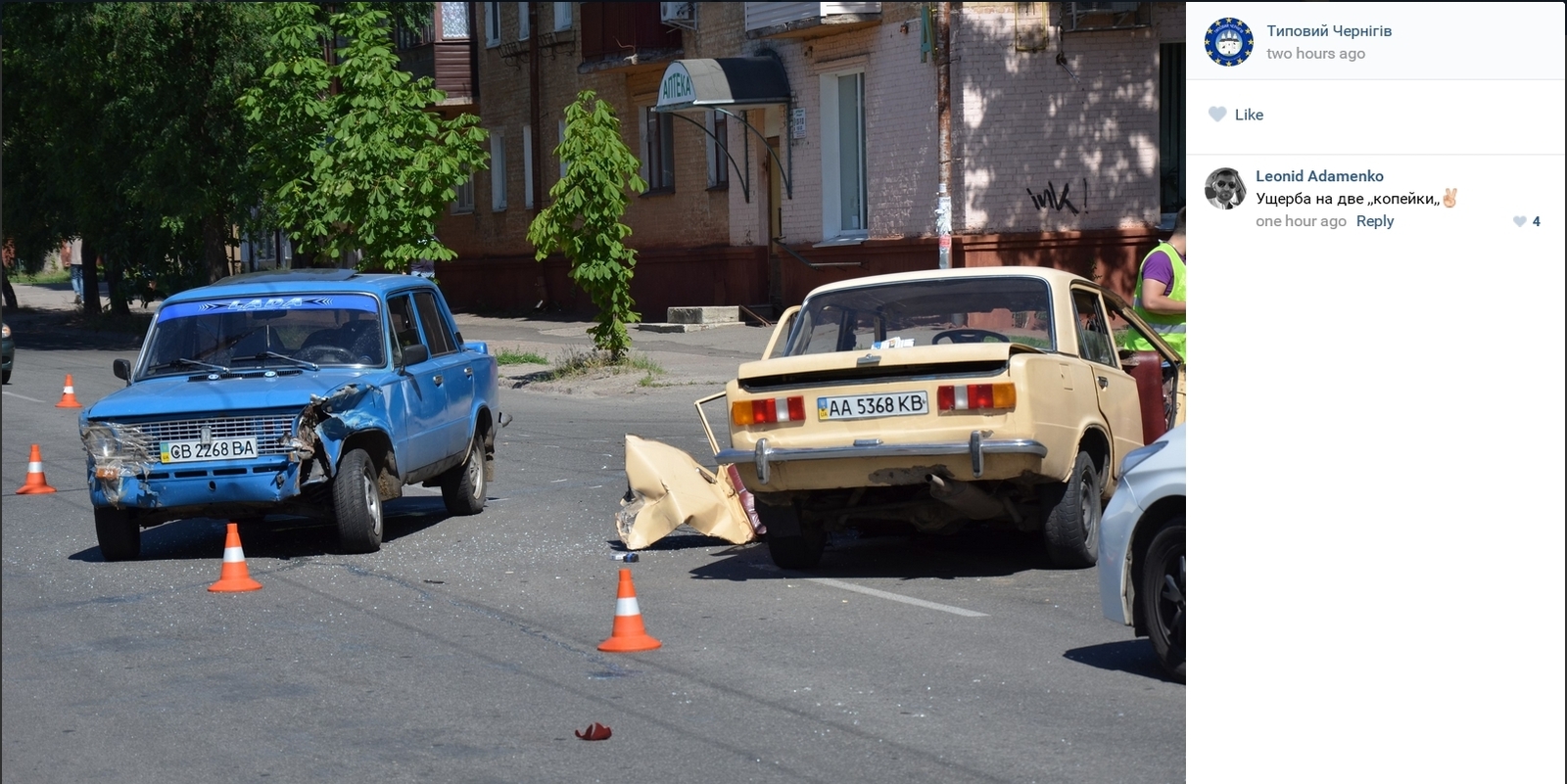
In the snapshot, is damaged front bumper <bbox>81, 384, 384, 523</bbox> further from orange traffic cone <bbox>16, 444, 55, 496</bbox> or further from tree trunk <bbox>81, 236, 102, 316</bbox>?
tree trunk <bbox>81, 236, 102, 316</bbox>

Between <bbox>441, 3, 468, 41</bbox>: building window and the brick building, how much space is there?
3.37 meters

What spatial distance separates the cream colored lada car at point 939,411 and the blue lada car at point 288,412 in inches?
99.4

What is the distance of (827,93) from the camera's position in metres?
27.4

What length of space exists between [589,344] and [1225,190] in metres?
25.4

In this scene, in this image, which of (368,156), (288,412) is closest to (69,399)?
(368,156)

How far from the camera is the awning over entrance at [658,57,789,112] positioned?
2725cm

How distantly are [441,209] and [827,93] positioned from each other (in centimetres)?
660

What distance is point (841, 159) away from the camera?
2730cm

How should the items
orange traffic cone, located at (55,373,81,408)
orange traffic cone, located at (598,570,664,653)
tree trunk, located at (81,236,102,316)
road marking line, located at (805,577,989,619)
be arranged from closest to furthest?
orange traffic cone, located at (598,570,664,653) < road marking line, located at (805,577,989,619) < orange traffic cone, located at (55,373,81,408) < tree trunk, located at (81,236,102,316)

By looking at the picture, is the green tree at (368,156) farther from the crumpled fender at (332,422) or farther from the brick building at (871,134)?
the crumpled fender at (332,422)

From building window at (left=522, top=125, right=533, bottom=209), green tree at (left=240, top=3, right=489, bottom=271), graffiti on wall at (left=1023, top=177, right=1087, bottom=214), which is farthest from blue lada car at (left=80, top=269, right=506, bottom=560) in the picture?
building window at (left=522, top=125, right=533, bottom=209)

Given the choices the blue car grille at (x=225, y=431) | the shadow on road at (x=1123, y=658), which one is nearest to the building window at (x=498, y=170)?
the blue car grille at (x=225, y=431)

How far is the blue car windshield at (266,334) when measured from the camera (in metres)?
10.9

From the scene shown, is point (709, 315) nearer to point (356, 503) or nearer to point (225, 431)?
point (356, 503)
